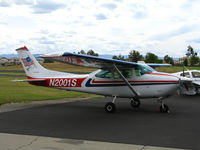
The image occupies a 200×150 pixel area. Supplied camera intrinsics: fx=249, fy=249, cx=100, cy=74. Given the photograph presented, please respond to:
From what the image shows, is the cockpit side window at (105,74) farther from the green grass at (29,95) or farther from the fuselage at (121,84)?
the green grass at (29,95)

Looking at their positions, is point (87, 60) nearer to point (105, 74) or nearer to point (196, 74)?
point (105, 74)

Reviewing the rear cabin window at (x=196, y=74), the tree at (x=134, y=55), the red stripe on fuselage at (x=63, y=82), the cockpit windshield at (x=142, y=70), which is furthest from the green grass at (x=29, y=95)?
the tree at (x=134, y=55)

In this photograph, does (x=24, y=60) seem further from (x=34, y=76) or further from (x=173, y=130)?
(x=173, y=130)

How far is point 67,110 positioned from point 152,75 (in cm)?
416

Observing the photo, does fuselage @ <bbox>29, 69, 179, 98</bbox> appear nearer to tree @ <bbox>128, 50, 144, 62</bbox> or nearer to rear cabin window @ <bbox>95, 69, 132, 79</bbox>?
rear cabin window @ <bbox>95, 69, 132, 79</bbox>

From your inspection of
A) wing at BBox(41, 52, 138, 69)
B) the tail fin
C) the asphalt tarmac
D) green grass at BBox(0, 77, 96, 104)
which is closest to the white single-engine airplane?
wing at BBox(41, 52, 138, 69)

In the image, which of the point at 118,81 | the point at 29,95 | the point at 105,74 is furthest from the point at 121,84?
the point at 29,95

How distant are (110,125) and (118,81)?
305 centimetres

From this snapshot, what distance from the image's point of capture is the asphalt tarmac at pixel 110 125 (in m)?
6.66

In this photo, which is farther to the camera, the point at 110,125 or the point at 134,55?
the point at 134,55

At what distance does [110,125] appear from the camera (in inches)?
331

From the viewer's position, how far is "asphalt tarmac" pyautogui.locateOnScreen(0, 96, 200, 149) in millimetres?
6656

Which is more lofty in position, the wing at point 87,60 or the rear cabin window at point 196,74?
the wing at point 87,60

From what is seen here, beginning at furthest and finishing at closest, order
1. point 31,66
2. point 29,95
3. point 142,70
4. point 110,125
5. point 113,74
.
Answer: point 29,95
point 31,66
point 113,74
point 142,70
point 110,125
